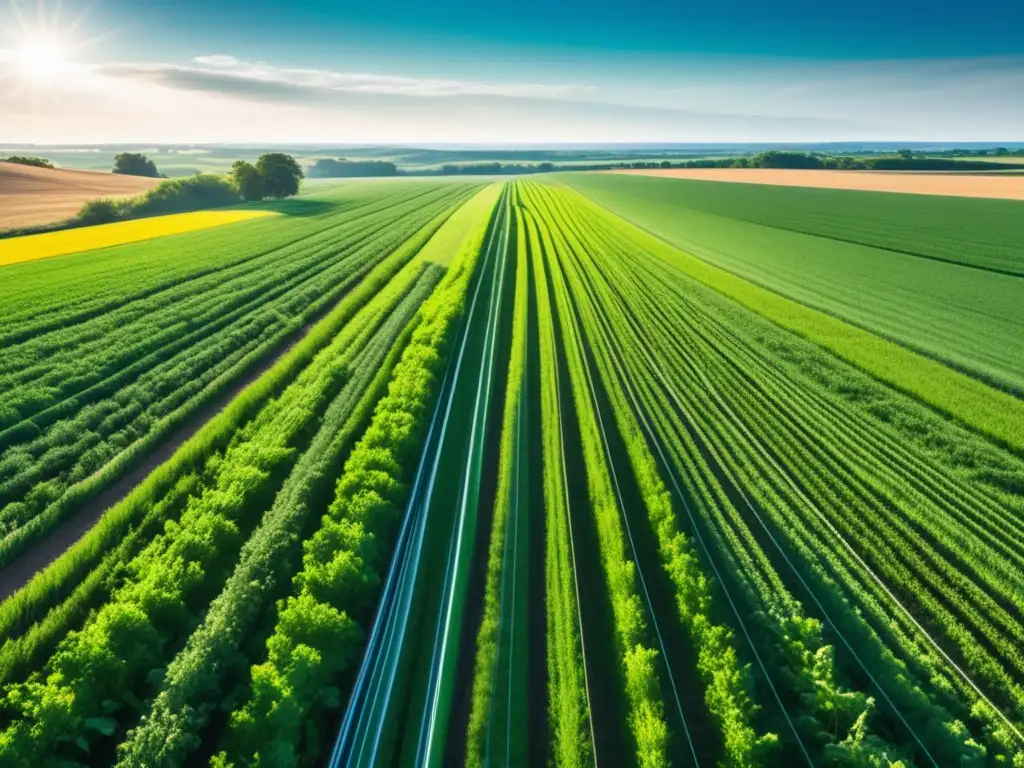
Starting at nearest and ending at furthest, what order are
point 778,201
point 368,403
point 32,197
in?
point 368,403, point 32,197, point 778,201

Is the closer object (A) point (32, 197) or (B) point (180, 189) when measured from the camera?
(A) point (32, 197)

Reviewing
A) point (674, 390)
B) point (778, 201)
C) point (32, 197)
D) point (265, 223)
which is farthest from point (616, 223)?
point (32, 197)

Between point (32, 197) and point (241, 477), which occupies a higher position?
point (32, 197)

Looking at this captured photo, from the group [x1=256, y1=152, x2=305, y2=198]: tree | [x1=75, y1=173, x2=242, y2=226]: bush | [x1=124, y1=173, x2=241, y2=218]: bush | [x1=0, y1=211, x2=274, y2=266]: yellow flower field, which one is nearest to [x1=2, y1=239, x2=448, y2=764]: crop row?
[x1=0, y1=211, x2=274, y2=266]: yellow flower field

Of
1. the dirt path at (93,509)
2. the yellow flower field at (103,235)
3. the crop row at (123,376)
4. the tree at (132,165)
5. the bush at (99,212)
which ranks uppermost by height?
the tree at (132,165)

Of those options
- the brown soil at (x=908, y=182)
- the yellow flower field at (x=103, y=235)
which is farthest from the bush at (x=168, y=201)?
the brown soil at (x=908, y=182)

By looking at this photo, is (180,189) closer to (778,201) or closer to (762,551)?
(778,201)

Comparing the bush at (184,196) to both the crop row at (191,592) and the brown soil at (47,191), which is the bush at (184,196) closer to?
the brown soil at (47,191)

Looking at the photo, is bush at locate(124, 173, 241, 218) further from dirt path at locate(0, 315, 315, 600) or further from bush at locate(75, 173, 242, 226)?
dirt path at locate(0, 315, 315, 600)
